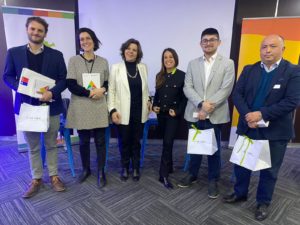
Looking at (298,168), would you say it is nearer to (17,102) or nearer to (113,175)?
(113,175)

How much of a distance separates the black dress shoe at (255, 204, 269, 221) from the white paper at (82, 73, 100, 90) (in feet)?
6.27

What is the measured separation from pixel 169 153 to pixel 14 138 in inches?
112

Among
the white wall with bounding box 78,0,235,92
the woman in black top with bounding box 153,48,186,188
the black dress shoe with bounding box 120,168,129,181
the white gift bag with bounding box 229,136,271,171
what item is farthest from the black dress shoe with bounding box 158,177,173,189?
the white wall with bounding box 78,0,235,92

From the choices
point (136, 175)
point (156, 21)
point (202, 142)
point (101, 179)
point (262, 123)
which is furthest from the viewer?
point (156, 21)

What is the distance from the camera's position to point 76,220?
196 centimetres

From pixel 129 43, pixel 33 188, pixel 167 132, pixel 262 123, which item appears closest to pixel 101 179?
pixel 33 188

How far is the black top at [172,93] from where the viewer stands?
7.78 feet

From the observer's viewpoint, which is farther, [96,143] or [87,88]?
[96,143]

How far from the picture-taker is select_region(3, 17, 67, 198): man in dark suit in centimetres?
207

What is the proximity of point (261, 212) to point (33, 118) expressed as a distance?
223 centimetres

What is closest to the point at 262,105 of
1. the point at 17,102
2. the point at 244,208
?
the point at 244,208

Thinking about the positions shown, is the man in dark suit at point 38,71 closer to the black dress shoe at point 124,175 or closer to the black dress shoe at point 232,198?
the black dress shoe at point 124,175

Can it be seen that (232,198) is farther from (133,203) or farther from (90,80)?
(90,80)

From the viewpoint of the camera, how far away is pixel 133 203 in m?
2.22
